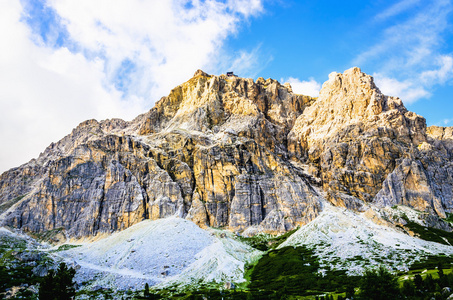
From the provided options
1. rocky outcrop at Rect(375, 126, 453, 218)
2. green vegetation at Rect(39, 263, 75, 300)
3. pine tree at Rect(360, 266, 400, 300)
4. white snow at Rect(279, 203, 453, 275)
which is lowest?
pine tree at Rect(360, 266, 400, 300)

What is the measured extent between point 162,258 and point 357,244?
68434 millimetres

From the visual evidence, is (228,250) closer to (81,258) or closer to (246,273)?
(246,273)

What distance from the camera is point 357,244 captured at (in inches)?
4328

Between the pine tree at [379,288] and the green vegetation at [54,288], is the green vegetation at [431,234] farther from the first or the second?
the green vegetation at [54,288]

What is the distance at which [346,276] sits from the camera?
8412 centimetres

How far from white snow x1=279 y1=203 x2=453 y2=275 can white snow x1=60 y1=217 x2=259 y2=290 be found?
2780 cm

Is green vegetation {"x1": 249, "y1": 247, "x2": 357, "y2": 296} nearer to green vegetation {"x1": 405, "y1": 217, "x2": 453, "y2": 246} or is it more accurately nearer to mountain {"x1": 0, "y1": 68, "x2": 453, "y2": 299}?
mountain {"x1": 0, "y1": 68, "x2": 453, "y2": 299}

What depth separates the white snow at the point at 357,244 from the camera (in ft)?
307

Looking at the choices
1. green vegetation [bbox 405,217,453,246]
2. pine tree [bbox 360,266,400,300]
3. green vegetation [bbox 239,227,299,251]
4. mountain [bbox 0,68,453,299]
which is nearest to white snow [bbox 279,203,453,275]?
mountain [bbox 0,68,453,299]

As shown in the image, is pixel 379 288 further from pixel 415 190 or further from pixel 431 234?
pixel 415 190

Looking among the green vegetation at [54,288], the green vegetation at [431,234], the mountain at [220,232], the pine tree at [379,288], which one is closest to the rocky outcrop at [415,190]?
the mountain at [220,232]

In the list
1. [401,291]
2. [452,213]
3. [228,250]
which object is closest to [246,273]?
[228,250]

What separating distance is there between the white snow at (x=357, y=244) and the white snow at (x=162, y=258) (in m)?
27.8

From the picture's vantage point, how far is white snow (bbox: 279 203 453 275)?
93.7 metres
